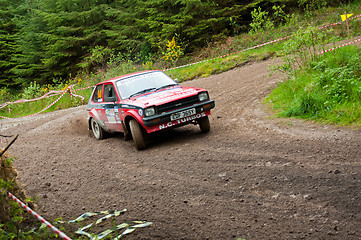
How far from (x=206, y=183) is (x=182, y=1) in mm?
16404

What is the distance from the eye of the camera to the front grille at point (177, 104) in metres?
7.03

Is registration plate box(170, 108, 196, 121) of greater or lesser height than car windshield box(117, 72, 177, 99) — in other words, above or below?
below

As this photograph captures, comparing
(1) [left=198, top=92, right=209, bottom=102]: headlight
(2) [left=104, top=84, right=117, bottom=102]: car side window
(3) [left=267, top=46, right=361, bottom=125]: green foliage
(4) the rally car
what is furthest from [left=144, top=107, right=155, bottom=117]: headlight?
(3) [left=267, top=46, right=361, bottom=125]: green foliage

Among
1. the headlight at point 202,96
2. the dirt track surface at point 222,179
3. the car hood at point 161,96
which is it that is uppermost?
the car hood at point 161,96

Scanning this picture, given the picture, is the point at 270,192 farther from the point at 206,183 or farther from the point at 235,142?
the point at 235,142

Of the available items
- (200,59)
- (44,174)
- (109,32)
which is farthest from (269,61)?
(109,32)

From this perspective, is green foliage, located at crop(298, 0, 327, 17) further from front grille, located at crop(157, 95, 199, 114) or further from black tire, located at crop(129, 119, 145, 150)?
black tire, located at crop(129, 119, 145, 150)

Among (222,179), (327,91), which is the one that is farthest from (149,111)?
(327,91)

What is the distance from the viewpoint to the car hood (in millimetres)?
7066

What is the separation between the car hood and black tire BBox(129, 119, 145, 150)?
0.45m

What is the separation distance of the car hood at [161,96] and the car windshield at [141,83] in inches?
10.5

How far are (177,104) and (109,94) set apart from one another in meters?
2.24

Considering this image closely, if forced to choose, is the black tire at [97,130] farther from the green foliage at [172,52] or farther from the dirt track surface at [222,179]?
the green foliage at [172,52]

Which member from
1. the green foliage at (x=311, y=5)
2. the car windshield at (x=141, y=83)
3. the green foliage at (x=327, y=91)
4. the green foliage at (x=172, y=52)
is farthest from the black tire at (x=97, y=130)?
the green foliage at (x=311, y=5)
